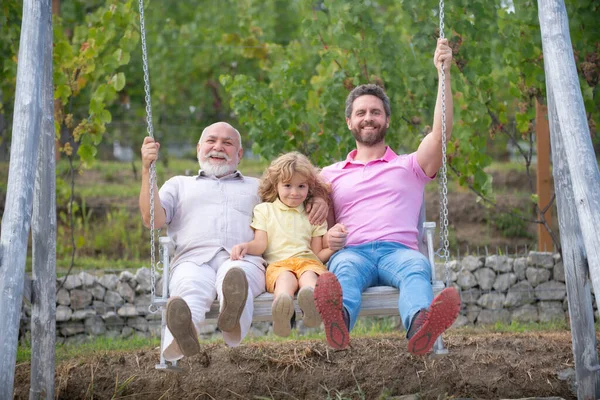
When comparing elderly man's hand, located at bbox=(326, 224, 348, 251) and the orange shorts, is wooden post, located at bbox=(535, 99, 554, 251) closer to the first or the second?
elderly man's hand, located at bbox=(326, 224, 348, 251)

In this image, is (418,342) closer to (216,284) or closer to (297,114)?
(216,284)

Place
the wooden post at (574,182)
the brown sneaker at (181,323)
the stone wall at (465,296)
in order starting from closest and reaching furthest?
the brown sneaker at (181,323)
the wooden post at (574,182)
the stone wall at (465,296)

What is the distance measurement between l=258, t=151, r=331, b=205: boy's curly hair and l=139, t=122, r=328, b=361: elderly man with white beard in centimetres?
10

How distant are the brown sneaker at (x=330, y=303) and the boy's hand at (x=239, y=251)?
0.71 meters

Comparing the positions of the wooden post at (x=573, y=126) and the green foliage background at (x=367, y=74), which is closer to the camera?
the wooden post at (x=573, y=126)

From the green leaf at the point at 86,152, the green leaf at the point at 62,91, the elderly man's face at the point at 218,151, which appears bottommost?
the elderly man's face at the point at 218,151

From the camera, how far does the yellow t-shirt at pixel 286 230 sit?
4336mm

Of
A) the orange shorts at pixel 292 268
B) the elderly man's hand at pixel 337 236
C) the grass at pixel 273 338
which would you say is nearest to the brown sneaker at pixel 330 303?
the orange shorts at pixel 292 268

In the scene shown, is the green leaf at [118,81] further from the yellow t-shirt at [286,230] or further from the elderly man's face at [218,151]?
the yellow t-shirt at [286,230]

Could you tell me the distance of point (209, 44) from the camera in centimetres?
1232

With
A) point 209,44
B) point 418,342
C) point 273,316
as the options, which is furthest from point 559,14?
point 209,44

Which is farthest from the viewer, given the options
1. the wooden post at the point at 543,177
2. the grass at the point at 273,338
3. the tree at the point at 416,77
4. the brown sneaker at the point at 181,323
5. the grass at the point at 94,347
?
the wooden post at the point at 543,177

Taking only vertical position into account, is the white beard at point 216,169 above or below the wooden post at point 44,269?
above

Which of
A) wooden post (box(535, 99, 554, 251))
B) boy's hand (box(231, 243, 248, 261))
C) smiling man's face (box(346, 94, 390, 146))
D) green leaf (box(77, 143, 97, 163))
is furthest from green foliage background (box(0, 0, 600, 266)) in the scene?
boy's hand (box(231, 243, 248, 261))
